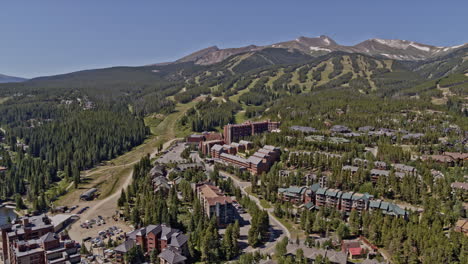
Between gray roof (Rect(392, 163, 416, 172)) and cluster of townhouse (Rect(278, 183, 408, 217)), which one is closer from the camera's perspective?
cluster of townhouse (Rect(278, 183, 408, 217))

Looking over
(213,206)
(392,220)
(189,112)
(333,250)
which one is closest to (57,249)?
(213,206)

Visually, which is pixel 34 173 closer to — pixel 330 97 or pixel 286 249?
pixel 286 249

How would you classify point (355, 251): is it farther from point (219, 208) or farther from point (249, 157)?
point (249, 157)

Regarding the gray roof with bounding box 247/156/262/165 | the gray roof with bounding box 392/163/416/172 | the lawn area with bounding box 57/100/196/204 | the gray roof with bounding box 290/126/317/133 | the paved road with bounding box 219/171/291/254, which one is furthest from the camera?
the gray roof with bounding box 290/126/317/133

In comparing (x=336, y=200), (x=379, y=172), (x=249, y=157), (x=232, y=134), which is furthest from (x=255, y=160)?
(x=232, y=134)

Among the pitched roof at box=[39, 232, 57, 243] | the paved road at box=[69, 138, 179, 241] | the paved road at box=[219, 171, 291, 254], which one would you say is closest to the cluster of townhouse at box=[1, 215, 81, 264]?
the pitched roof at box=[39, 232, 57, 243]

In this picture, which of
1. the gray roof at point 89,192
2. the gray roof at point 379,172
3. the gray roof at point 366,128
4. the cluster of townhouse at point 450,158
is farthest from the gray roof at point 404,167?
the gray roof at point 89,192

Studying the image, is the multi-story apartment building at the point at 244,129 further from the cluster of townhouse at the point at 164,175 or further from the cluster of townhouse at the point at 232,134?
the cluster of townhouse at the point at 164,175

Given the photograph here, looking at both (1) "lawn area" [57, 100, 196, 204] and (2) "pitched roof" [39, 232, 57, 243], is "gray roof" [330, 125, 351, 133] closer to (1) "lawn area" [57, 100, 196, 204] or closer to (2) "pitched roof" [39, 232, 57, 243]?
(1) "lawn area" [57, 100, 196, 204]
